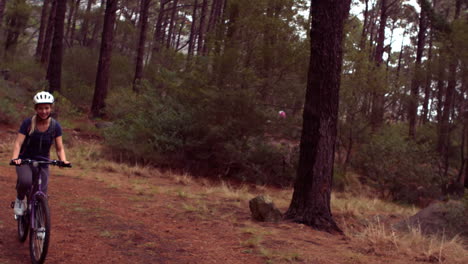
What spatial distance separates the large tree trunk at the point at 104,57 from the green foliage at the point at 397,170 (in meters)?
10.8

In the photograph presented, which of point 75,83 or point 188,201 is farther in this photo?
point 75,83

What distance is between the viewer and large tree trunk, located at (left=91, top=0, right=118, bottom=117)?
1895 cm

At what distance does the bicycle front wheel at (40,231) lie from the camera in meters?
4.36

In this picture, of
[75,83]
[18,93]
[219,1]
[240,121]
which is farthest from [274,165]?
[219,1]

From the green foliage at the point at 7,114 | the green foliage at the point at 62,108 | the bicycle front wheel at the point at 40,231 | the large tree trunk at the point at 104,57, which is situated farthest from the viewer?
the large tree trunk at the point at 104,57

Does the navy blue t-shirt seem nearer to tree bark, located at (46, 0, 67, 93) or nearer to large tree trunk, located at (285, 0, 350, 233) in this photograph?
large tree trunk, located at (285, 0, 350, 233)

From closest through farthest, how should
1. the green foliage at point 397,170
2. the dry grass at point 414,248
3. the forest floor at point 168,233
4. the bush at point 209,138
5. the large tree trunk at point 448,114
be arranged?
the forest floor at point 168,233 → the dry grass at point 414,248 → the bush at point 209,138 → the green foliage at point 397,170 → the large tree trunk at point 448,114

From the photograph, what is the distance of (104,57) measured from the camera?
63.3 ft

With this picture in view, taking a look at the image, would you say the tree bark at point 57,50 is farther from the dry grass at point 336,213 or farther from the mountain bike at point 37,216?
the mountain bike at point 37,216

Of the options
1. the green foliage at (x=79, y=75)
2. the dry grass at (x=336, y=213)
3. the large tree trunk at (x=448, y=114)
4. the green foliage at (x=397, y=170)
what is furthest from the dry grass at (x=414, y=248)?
the green foliage at (x=79, y=75)

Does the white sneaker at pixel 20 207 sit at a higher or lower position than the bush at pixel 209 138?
lower

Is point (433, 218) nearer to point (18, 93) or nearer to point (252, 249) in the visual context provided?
point (252, 249)

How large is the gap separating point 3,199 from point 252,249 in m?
4.22

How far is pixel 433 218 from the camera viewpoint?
915 cm
